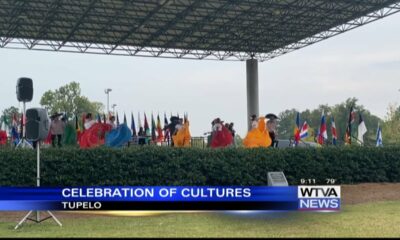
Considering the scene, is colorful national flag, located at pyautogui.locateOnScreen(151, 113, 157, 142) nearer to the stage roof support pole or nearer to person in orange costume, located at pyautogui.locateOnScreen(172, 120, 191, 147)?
person in orange costume, located at pyautogui.locateOnScreen(172, 120, 191, 147)

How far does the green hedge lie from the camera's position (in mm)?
13188

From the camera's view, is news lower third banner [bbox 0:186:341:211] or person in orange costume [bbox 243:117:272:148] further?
person in orange costume [bbox 243:117:272:148]

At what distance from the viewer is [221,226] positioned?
10.0 meters

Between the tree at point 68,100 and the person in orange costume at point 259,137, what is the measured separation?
4756 cm

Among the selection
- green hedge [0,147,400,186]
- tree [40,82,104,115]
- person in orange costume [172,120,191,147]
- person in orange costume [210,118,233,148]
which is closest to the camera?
green hedge [0,147,400,186]

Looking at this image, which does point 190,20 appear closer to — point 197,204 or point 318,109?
point 197,204

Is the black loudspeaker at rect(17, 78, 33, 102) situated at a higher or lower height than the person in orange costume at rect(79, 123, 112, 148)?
higher

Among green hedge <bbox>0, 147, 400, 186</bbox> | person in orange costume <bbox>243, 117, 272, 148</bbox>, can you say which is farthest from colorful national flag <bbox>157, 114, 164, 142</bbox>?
green hedge <bbox>0, 147, 400, 186</bbox>

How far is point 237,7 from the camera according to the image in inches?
1231

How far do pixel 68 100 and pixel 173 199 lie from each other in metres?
57.4

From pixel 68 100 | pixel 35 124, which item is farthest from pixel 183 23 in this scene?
pixel 68 100

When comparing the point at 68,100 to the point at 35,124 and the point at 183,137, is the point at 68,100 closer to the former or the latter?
the point at 183,137

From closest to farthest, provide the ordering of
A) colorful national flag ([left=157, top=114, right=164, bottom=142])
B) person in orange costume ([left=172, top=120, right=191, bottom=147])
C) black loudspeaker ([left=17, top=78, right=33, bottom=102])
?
black loudspeaker ([left=17, top=78, right=33, bottom=102]), person in orange costume ([left=172, top=120, right=191, bottom=147]), colorful national flag ([left=157, top=114, right=164, bottom=142])

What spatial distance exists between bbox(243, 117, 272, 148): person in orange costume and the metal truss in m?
13.1
